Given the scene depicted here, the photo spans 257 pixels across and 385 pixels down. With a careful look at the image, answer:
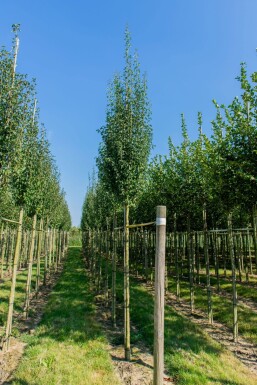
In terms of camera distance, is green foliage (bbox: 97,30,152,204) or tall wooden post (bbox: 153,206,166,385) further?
green foliage (bbox: 97,30,152,204)

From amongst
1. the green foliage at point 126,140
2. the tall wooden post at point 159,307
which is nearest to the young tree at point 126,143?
the green foliage at point 126,140

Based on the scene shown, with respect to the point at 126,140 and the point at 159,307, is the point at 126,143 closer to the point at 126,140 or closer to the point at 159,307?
the point at 126,140

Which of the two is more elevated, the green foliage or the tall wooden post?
the green foliage

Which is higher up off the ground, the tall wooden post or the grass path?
the tall wooden post

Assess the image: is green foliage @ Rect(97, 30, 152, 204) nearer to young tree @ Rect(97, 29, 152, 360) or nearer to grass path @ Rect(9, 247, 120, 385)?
young tree @ Rect(97, 29, 152, 360)

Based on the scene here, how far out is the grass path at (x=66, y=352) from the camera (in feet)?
18.5

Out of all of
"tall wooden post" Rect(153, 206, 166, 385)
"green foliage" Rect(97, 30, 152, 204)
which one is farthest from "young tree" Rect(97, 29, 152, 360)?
"tall wooden post" Rect(153, 206, 166, 385)

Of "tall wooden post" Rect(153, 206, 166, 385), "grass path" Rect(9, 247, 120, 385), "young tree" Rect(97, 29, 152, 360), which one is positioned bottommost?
"grass path" Rect(9, 247, 120, 385)

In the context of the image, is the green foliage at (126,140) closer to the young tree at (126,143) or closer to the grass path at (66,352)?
the young tree at (126,143)

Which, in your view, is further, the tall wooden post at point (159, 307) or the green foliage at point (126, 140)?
the green foliage at point (126, 140)

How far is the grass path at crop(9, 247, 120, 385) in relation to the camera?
5.62 meters

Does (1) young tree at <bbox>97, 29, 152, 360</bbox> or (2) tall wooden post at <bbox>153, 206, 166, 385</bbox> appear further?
(1) young tree at <bbox>97, 29, 152, 360</bbox>

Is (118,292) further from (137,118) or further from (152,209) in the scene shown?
(137,118)

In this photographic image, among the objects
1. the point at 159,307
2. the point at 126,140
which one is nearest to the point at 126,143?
the point at 126,140
